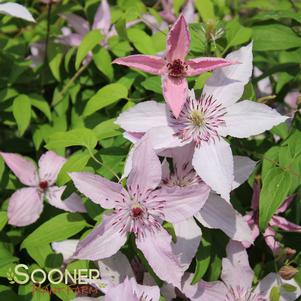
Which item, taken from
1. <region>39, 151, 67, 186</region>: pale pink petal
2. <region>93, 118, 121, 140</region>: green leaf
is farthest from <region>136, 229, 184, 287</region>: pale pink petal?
<region>39, 151, 67, 186</region>: pale pink petal

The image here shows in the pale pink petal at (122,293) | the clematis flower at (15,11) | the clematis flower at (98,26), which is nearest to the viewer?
the pale pink petal at (122,293)

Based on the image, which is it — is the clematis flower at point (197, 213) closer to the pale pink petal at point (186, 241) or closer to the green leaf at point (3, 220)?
the pale pink petal at point (186, 241)

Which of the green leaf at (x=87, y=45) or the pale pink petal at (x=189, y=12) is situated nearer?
the green leaf at (x=87, y=45)

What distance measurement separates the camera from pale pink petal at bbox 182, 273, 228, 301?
3.00ft

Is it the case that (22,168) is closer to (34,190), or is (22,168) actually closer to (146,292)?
(34,190)

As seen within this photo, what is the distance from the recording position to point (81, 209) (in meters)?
1.00

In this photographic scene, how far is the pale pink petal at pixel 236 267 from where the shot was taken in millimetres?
962

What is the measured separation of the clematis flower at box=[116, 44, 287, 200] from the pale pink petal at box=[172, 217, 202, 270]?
0.36ft

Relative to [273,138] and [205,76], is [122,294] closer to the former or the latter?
[205,76]

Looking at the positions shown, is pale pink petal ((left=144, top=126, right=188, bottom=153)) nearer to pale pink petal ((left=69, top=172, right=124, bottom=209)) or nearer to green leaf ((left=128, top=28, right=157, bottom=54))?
pale pink petal ((left=69, top=172, right=124, bottom=209))


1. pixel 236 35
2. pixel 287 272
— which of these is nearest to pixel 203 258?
pixel 287 272

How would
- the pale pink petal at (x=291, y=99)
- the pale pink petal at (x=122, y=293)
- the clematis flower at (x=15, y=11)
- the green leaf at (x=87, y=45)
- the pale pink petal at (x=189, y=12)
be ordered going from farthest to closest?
the pale pink petal at (x=291, y=99), the pale pink petal at (x=189, y=12), the green leaf at (x=87, y=45), the clematis flower at (x=15, y=11), the pale pink petal at (x=122, y=293)

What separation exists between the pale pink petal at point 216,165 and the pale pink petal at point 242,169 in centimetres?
6

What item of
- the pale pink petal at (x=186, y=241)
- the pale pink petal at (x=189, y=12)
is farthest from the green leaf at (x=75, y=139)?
the pale pink petal at (x=189, y=12)
